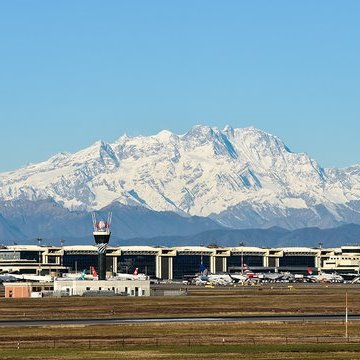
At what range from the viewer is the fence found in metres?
105

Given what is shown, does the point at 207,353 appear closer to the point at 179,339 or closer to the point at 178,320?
the point at 179,339

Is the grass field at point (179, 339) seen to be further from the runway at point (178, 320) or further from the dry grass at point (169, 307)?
the runway at point (178, 320)

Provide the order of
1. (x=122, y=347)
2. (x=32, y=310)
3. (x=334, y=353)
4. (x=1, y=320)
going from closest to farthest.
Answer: (x=334, y=353) → (x=122, y=347) → (x=1, y=320) → (x=32, y=310)

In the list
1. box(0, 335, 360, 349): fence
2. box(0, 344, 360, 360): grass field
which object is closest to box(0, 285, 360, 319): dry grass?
box(0, 335, 360, 349): fence

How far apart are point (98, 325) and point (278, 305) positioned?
47.8 m

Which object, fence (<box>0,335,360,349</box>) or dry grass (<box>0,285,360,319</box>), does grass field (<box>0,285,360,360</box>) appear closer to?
fence (<box>0,335,360,349</box>)

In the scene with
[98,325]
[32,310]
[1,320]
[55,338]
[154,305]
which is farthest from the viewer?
[154,305]

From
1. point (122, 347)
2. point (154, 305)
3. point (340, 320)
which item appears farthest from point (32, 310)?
point (122, 347)

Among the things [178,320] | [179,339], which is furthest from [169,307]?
[179,339]

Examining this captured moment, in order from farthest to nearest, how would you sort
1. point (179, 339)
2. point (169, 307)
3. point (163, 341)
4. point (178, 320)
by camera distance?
point (169, 307) → point (178, 320) → point (179, 339) → point (163, 341)

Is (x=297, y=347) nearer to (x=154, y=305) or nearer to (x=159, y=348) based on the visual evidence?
(x=159, y=348)

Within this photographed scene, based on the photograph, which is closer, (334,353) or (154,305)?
(334,353)

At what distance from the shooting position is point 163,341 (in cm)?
10725

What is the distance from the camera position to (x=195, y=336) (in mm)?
112062
